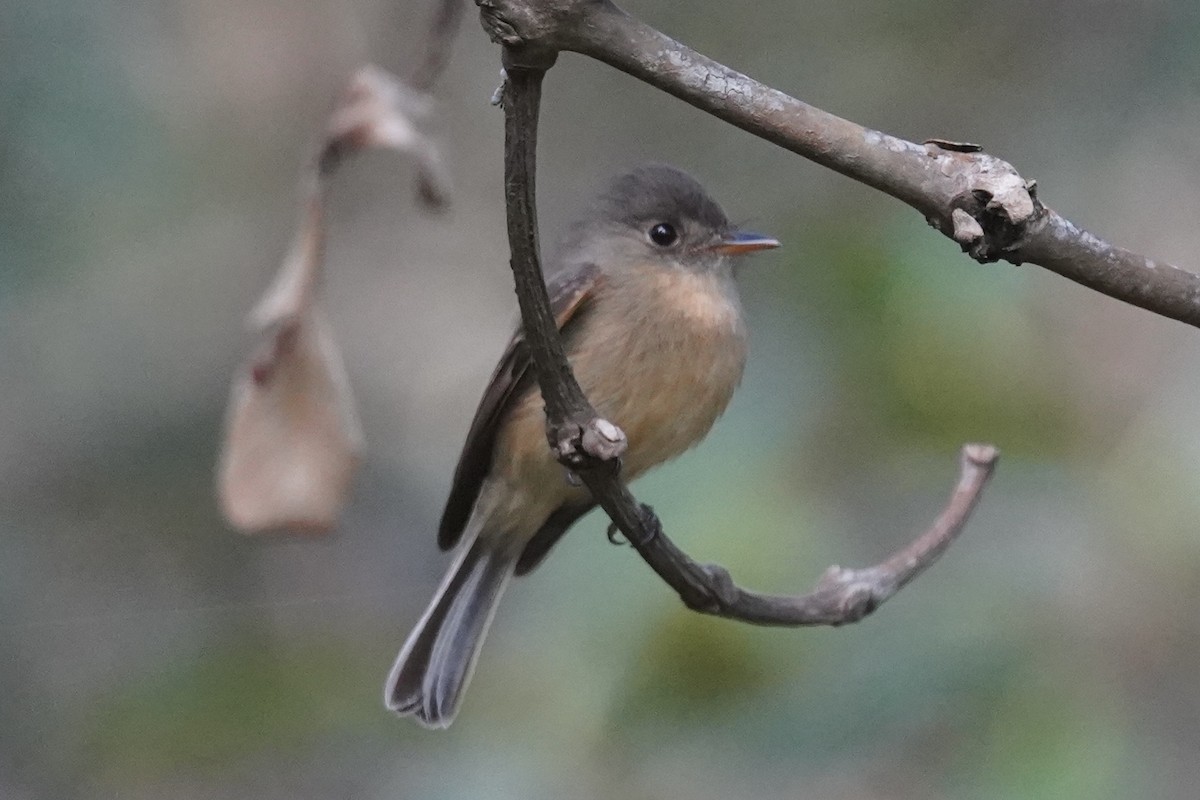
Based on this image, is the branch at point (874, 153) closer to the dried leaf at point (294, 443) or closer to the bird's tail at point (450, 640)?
the dried leaf at point (294, 443)

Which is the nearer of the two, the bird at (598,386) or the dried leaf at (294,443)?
the dried leaf at (294,443)

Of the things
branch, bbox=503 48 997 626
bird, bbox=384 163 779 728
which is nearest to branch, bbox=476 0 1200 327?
branch, bbox=503 48 997 626

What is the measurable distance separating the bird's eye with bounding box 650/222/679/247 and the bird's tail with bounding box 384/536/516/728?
0.82 meters

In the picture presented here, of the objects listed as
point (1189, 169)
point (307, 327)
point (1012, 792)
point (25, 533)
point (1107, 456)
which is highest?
point (1189, 169)

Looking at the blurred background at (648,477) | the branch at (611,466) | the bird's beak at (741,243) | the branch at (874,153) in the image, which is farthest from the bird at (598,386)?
the branch at (874,153)

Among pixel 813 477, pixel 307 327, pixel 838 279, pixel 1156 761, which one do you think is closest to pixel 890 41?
pixel 838 279

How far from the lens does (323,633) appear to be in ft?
11.6

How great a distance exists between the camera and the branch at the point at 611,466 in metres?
1.47

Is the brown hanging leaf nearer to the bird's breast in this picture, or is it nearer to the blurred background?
the blurred background

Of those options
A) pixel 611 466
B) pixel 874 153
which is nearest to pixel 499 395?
pixel 611 466

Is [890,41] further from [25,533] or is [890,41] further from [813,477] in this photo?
[25,533]

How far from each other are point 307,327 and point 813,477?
1168 millimetres

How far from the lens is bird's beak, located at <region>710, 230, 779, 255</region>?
3.25 m

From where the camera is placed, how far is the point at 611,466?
2.03 meters
